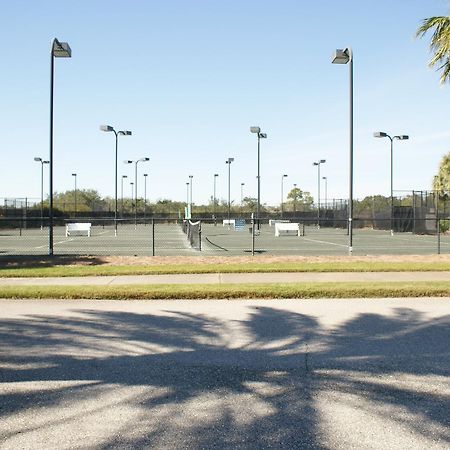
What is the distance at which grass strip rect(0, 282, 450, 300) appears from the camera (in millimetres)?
9078

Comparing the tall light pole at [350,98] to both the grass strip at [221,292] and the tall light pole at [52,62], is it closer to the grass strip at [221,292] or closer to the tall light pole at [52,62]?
the grass strip at [221,292]

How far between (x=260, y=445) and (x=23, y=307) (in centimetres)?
610

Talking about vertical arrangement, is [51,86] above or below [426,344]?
above

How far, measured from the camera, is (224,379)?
4.52 m

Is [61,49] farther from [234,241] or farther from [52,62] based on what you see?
[234,241]

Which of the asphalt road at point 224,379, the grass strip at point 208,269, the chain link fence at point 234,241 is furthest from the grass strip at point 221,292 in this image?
the chain link fence at point 234,241

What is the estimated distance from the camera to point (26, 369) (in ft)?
15.8

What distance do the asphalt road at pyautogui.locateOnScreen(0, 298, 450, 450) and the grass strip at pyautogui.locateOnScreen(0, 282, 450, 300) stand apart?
1.44 m

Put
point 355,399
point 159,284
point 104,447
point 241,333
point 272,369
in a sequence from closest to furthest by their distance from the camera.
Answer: point 104,447, point 355,399, point 272,369, point 241,333, point 159,284

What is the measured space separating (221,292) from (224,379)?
4.71 metres

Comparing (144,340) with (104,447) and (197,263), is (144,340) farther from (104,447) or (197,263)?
(197,263)

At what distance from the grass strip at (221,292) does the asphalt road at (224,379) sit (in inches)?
56.6

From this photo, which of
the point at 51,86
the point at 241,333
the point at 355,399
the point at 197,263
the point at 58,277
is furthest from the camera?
the point at 51,86

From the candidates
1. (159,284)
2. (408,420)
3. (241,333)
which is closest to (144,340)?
(241,333)
